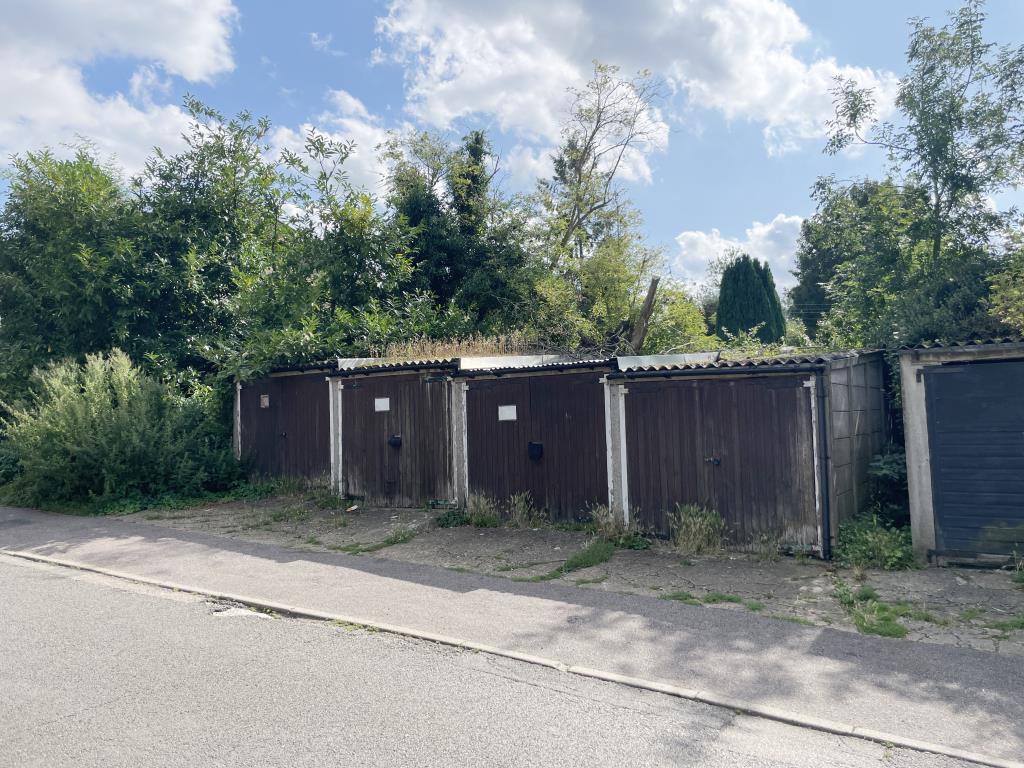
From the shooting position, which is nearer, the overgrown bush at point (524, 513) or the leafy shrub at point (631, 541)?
the leafy shrub at point (631, 541)

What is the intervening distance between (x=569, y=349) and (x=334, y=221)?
7.43 meters

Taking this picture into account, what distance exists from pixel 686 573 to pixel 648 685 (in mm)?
3408

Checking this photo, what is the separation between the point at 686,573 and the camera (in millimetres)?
8266

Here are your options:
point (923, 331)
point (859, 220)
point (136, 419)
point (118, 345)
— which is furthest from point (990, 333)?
point (118, 345)

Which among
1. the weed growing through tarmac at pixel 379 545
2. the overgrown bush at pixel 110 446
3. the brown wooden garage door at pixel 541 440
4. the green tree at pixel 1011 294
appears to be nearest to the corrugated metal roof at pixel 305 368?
the overgrown bush at pixel 110 446

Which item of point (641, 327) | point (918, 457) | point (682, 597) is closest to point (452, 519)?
point (682, 597)

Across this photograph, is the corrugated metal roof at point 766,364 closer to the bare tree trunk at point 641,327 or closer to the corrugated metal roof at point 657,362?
the corrugated metal roof at point 657,362

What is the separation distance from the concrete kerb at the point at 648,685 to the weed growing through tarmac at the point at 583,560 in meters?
2.16

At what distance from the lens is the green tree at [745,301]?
109ft

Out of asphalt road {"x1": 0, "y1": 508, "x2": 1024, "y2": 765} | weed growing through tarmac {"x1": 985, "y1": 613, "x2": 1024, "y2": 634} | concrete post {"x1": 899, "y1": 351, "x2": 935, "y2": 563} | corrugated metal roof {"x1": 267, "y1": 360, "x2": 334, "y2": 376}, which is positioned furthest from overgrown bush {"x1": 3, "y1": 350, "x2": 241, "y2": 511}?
weed growing through tarmac {"x1": 985, "y1": 613, "x2": 1024, "y2": 634}

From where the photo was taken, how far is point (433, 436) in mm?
12445

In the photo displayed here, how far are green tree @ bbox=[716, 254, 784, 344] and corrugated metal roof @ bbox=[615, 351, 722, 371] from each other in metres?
19.4

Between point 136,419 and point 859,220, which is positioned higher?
point 859,220

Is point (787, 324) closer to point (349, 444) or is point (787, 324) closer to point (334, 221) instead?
point (334, 221)
